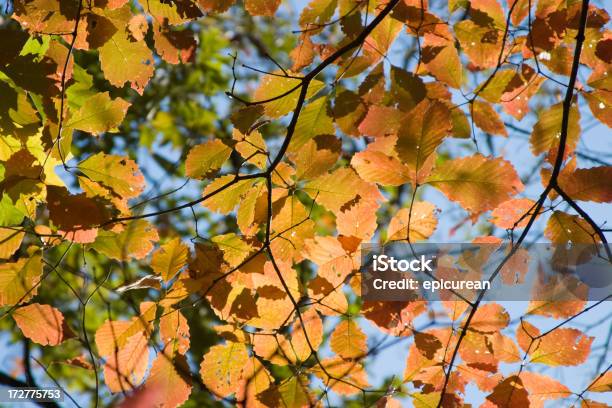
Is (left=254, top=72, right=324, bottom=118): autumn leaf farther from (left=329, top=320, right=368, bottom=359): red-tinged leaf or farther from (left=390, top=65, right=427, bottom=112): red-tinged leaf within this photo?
(left=329, top=320, right=368, bottom=359): red-tinged leaf

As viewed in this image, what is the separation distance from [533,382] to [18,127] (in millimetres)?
1033

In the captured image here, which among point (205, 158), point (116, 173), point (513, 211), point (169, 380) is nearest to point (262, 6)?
point (205, 158)

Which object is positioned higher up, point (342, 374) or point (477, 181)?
point (477, 181)

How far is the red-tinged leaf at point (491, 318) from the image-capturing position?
113 centimetres

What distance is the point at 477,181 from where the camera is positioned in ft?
3.26

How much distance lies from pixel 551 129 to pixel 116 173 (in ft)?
2.77

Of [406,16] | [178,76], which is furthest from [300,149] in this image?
[178,76]

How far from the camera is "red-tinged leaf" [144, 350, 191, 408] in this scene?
1.09 metres

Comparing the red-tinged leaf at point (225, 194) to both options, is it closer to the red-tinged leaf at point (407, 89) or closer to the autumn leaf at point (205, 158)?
the autumn leaf at point (205, 158)

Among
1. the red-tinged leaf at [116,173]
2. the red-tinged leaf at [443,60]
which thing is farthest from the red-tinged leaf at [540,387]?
the red-tinged leaf at [116,173]

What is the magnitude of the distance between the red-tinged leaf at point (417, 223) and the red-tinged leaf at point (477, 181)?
5.6 inches

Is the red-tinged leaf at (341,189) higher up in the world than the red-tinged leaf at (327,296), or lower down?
higher up

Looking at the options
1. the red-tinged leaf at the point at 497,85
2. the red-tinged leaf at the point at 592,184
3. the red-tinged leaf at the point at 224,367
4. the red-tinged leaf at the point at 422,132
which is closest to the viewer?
the red-tinged leaf at the point at 422,132

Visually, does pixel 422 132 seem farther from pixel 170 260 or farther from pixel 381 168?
pixel 170 260
